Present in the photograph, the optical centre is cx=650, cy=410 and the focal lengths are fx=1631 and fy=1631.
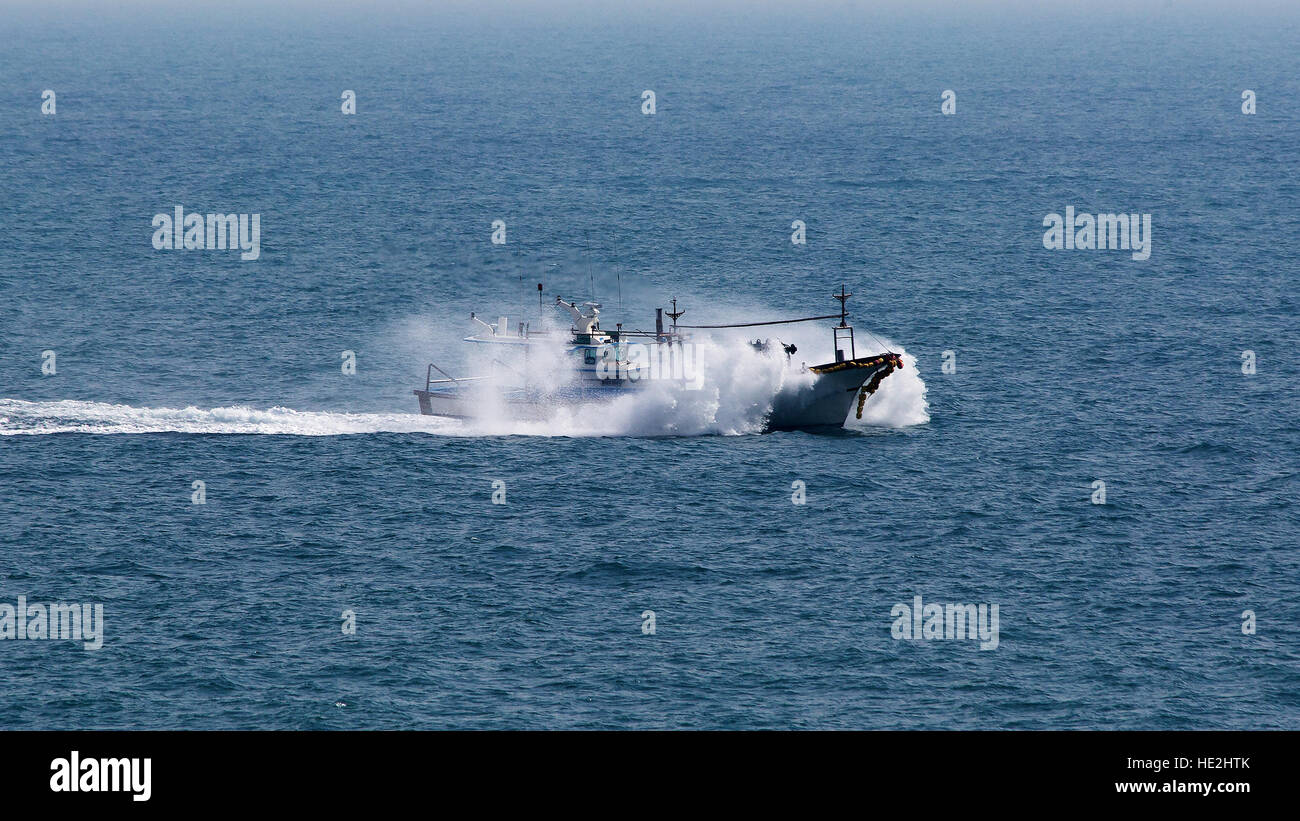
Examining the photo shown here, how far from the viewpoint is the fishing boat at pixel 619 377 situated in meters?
108

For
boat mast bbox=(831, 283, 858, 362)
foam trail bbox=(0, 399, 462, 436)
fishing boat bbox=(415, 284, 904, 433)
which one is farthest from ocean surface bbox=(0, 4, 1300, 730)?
boat mast bbox=(831, 283, 858, 362)

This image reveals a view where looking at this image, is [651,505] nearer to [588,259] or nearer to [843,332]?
[843,332]

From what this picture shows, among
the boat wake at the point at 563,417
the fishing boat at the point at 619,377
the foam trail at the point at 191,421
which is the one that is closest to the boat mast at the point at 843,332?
the fishing boat at the point at 619,377

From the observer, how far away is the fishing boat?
107812 millimetres

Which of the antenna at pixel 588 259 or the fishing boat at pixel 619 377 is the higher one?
the antenna at pixel 588 259

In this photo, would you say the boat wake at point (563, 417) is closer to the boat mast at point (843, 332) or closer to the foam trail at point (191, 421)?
the foam trail at point (191, 421)

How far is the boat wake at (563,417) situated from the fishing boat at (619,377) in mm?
706

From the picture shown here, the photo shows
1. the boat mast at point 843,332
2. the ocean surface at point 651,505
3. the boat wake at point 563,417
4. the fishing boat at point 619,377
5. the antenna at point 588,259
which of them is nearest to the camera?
the ocean surface at point 651,505

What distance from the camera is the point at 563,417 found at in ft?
362

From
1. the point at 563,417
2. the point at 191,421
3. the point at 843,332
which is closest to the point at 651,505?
the point at 563,417

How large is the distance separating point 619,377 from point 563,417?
5.05m

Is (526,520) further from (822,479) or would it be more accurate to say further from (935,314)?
(935,314)

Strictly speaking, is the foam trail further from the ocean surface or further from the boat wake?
the ocean surface

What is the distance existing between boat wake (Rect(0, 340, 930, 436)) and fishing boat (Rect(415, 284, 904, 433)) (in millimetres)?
706
